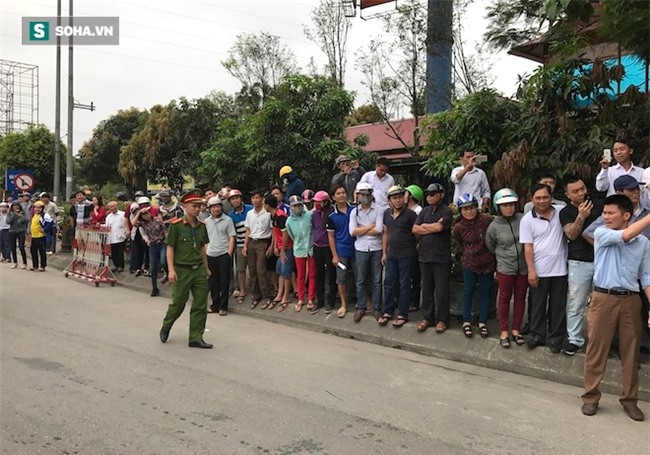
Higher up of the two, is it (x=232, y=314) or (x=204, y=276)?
(x=204, y=276)

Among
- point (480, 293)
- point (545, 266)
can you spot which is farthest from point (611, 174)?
point (480, 293)

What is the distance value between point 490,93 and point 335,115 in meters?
4.56

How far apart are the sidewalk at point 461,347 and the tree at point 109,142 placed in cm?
2960

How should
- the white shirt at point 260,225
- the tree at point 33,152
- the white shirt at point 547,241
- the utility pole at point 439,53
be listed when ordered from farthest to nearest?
1. the tree at point 33,152
2. the utility pole at point 439,53
3. the white shirt at point 260,225
4. the white shirt at point 547,241

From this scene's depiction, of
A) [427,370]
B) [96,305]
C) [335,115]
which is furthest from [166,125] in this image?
[427,370]

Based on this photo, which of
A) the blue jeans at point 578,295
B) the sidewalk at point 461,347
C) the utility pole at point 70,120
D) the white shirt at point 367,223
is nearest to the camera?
the sidewalk at point 461,347

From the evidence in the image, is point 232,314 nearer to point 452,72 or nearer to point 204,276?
point 204,276

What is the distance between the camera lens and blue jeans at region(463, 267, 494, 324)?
6.53m

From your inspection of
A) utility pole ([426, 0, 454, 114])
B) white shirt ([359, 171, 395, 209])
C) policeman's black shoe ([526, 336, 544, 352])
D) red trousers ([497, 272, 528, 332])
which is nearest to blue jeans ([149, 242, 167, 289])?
white shirt ([359, 171, 395, 209])

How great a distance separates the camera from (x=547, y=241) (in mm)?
5938

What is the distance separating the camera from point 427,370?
5.92 m

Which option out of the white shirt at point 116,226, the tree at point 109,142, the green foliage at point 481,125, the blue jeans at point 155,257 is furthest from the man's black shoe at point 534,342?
the tree at point 109,142

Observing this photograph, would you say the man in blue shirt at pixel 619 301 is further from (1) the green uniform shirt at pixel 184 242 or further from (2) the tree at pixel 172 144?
(2) the tree at pixel 172 144

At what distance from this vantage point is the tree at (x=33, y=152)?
28.7 m
